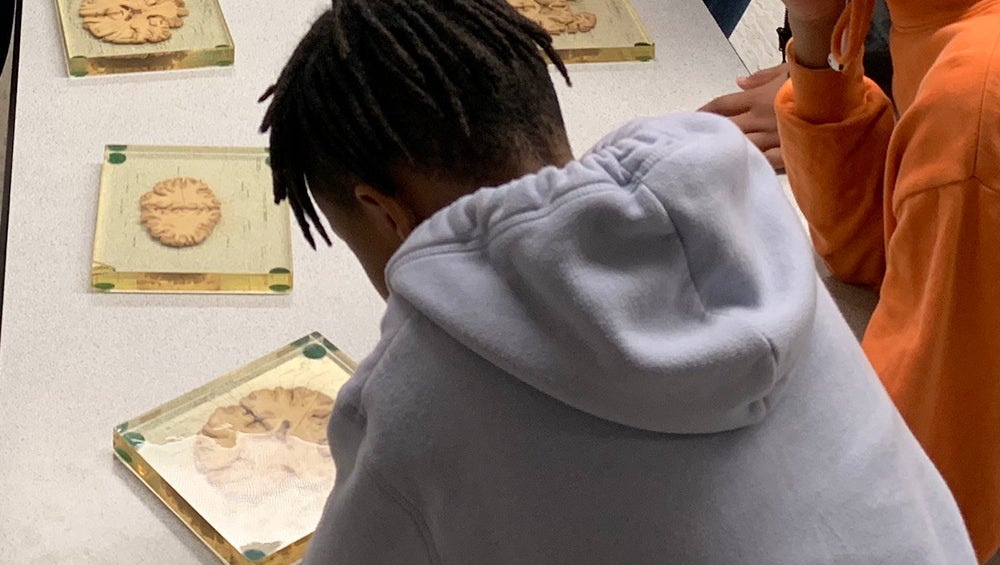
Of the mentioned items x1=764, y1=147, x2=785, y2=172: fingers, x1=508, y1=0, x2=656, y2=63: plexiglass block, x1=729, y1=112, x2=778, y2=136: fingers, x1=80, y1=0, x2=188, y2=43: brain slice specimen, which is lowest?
x1=764, y1=147, x2=785, y2=172: fingers

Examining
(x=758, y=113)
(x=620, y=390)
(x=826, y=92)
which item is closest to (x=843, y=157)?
(x=826, y=92)

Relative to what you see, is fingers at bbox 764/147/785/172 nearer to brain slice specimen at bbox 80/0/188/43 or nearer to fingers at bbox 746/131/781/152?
fingers at bbox 746/131/781/152

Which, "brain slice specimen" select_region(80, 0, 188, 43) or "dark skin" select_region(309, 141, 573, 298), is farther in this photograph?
"brain slice specimen" select_region(80, 0, 188, 43)

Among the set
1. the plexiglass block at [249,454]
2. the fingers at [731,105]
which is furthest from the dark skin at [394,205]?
the fingers at [731,105]

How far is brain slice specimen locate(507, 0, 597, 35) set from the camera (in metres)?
1.42

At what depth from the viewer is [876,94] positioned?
123cm

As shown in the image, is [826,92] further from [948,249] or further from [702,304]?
[702,304]

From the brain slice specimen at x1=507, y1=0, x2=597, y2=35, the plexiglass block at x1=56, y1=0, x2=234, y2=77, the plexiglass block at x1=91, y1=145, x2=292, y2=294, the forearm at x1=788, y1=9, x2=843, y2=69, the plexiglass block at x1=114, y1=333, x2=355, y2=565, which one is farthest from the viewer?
the brain slice specimen at x1=507, y1=0, x2=597, y2=35

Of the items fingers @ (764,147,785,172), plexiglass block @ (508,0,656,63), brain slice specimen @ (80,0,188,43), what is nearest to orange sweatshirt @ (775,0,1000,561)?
fingers @ (764,147,785,172)

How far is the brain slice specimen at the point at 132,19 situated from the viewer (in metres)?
1.34

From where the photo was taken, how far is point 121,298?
1.08 meters

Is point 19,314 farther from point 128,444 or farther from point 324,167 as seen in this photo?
point 324,167

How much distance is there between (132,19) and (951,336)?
0.89 metres

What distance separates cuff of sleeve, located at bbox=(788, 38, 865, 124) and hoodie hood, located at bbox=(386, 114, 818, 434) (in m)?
0.62
